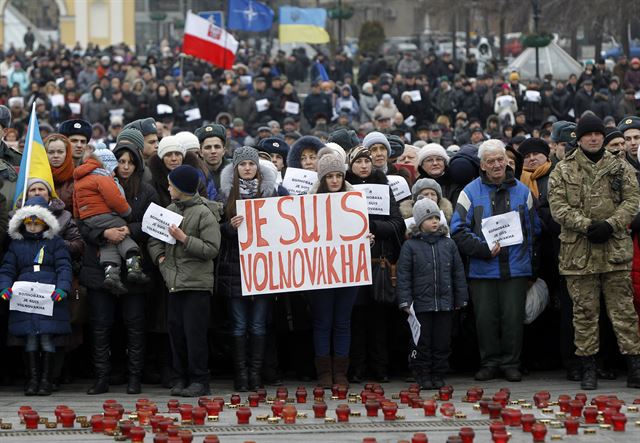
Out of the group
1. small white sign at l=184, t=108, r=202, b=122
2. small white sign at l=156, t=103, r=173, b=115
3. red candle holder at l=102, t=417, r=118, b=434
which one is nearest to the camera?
red candle holder at l=102, t=417, r=118, b=434

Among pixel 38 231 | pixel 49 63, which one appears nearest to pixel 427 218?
pixel 38 231

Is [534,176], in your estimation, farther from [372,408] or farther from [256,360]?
[372,408]

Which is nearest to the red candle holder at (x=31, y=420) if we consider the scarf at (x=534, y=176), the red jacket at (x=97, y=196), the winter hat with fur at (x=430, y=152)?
the red jacket at (x=97, y=196)

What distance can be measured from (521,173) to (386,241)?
1591mm

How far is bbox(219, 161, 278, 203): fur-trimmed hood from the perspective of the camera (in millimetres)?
11711

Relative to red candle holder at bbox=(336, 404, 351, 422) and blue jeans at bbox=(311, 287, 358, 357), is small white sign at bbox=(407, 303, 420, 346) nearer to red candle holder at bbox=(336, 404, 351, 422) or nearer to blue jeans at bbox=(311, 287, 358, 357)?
blue jeans at bbox=(311, 287, 358, 357)

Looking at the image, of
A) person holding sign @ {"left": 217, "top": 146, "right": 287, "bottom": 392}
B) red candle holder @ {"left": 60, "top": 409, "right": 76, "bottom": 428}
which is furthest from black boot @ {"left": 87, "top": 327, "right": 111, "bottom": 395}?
red candle holder @ {"left": 60, "top": 409, "right": 76, "bottom": 428}

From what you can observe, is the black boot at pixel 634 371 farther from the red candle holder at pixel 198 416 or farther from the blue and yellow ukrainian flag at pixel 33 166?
the blue and yellow ukrainian flag at pixel 33 166

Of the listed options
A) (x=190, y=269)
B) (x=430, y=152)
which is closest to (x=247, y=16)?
(x=430, y=152)

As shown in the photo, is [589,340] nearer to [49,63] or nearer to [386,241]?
[386,241]

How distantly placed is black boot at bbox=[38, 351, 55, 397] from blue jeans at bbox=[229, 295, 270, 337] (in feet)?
4.76

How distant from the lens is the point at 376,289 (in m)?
11.9

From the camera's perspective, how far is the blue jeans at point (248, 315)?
38.1 feet

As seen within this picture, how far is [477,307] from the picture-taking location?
12031mm
